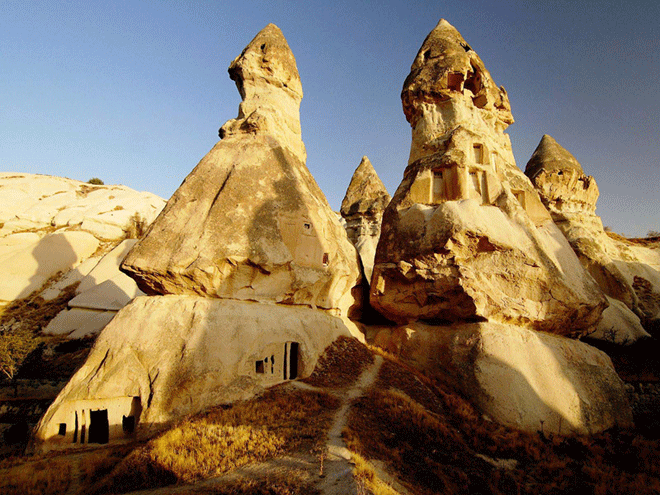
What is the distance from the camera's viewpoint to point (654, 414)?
9633mm

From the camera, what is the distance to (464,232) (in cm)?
889

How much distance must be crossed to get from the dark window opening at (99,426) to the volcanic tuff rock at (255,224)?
8.32 ft

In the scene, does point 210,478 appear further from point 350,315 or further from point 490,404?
point 350,315

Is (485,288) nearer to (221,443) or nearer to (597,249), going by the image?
(221,443)

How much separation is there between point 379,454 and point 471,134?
9.60 m

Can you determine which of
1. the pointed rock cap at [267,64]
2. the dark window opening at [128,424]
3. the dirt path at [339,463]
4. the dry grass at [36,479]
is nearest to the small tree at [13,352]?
the dark window opening at [128,424]

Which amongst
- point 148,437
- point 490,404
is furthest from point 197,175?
point 490,404

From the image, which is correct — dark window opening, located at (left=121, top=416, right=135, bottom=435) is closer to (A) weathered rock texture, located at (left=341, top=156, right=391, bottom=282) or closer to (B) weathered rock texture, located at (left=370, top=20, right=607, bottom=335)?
(B) weathered rock texture, located at (left=370, top=20, right=607, bottom=335)

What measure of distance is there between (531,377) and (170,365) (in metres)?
7.40

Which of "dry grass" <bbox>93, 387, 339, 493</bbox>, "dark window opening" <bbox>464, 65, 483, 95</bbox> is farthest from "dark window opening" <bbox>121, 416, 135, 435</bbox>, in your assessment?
"dark window opening" <bbox>464, 65, 483, 95</bbox>

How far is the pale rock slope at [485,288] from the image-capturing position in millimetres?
7664

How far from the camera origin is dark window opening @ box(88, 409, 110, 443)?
656 cm

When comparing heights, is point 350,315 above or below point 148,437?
above

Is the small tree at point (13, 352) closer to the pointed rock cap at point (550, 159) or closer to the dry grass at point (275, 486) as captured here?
the dry grass at point (275, 486)
